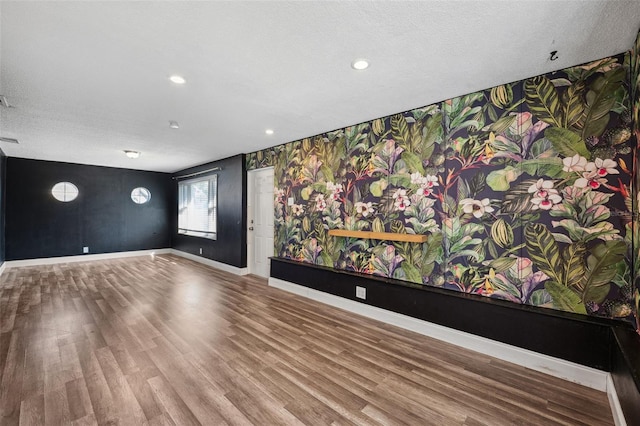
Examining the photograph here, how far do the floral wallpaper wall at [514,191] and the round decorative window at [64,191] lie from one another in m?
7.37

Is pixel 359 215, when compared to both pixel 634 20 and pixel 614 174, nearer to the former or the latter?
pixel 614 174

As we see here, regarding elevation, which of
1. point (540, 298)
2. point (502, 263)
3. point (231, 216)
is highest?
point (231, 216)

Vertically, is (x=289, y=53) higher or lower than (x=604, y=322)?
higher

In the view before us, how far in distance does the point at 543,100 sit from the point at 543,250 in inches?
53.4

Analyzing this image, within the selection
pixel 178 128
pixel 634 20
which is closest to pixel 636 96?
pixel 634 20

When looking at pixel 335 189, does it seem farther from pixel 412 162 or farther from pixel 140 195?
pixel 140 195

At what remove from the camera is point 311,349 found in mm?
2652

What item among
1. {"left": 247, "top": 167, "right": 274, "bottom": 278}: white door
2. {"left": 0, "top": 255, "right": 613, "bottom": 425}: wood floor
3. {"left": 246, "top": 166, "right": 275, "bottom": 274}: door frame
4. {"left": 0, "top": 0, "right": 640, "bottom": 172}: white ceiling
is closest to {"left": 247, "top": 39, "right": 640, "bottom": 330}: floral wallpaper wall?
{"left": 0, "top": 0, "right": 640, "bottom": 172}: white ceiling

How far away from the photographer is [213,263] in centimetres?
658

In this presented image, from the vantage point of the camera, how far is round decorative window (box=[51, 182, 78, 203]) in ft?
22.2

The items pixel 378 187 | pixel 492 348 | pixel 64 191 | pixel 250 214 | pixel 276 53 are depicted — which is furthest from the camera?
pixel 64 191

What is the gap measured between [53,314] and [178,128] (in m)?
2.96

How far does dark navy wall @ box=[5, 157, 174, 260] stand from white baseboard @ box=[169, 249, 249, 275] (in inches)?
36.4

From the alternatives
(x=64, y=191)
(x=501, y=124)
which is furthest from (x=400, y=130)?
(x=64, y=191)
